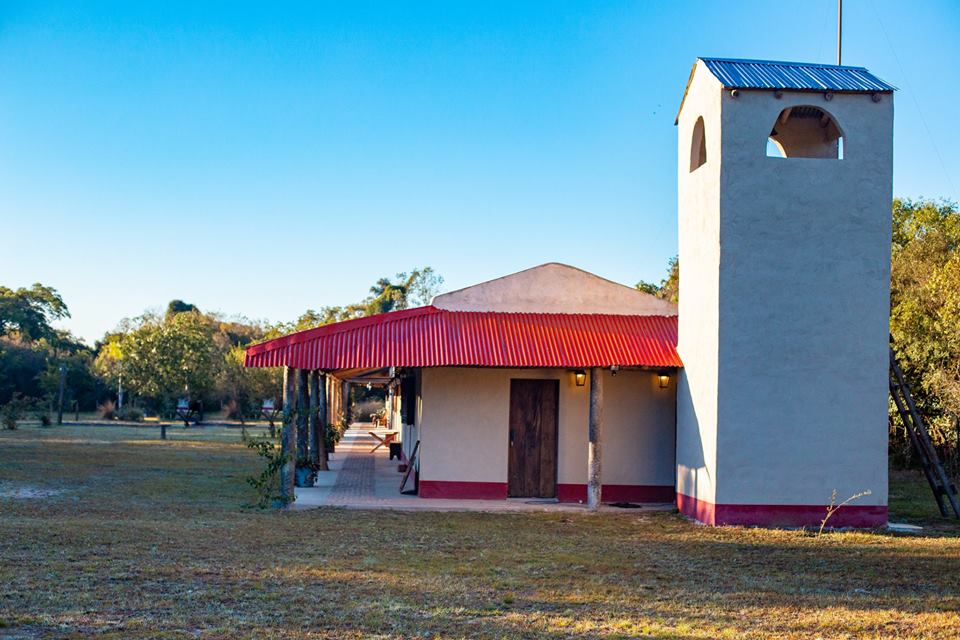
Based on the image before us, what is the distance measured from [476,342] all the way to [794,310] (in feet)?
16.0

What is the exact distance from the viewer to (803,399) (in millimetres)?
13500

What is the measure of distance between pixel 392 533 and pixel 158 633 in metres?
5.66

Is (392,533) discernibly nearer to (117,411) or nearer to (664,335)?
(664,335)

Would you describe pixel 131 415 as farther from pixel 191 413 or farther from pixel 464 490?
pixel 464 490

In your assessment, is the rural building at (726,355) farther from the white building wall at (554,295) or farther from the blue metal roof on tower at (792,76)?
the white building wall at (554,295)

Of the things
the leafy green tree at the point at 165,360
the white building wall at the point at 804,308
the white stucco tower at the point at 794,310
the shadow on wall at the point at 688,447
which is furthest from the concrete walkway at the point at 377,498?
the leafy green tree at the point at 165,360

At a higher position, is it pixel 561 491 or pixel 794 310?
pixel 794 310

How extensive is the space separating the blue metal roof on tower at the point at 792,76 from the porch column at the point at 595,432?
15.6 feet

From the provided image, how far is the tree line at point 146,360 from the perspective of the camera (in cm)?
3744

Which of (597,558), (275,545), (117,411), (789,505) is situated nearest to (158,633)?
(275,545)

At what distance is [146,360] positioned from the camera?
3716 centimetres

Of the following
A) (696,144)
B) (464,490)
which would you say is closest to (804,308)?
(696,144)

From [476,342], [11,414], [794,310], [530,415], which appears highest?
[794,310]

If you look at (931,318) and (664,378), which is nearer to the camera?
(664,378)
